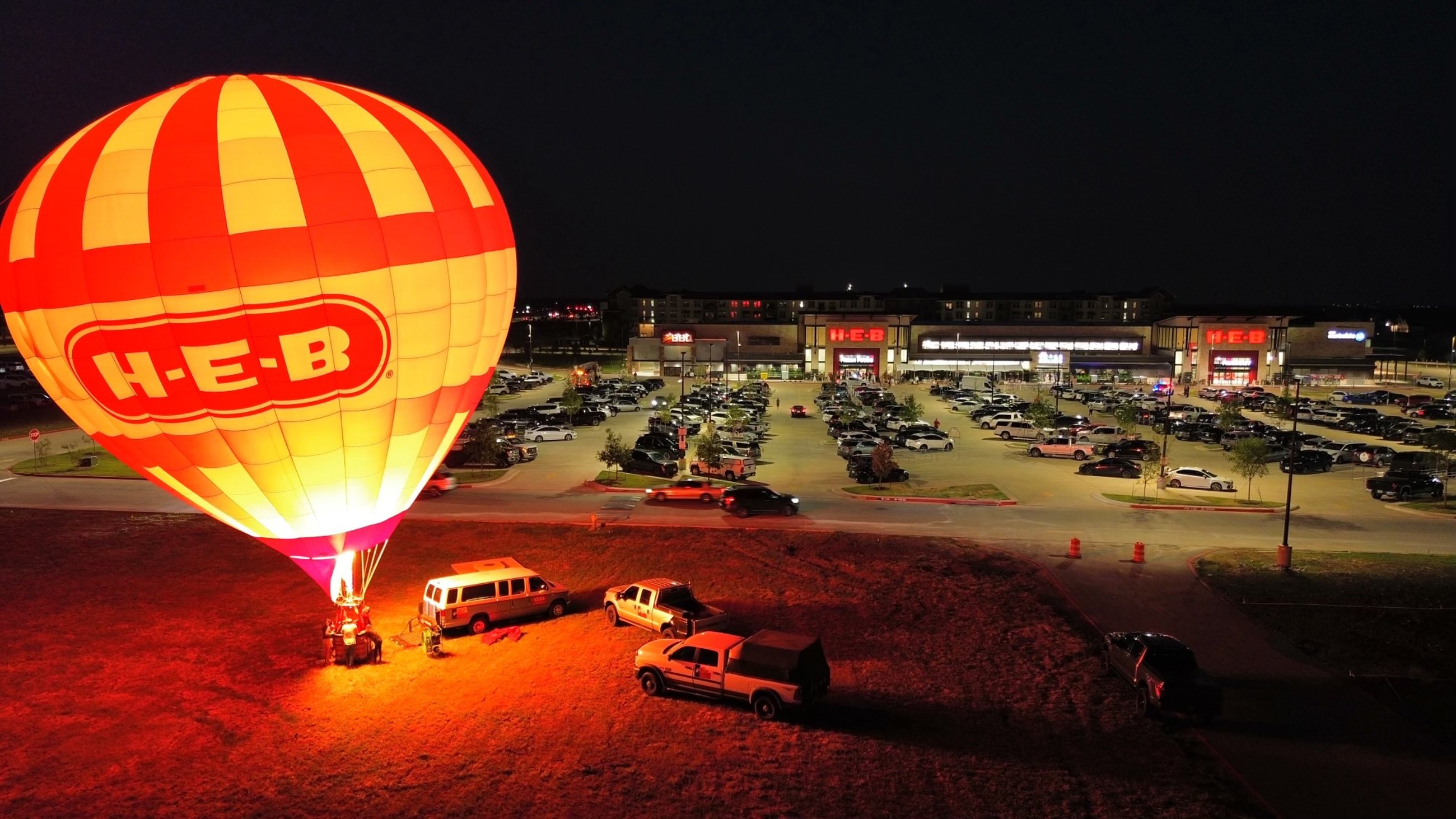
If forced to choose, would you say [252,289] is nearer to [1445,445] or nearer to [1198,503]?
[1198,503]

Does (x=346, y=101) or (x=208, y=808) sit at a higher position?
(x=346, y=101)

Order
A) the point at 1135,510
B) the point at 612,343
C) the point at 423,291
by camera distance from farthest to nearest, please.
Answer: the point at 612,343
the point at 1135,510
the point at 423,291

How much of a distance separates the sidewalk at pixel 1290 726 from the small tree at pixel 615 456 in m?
19.2

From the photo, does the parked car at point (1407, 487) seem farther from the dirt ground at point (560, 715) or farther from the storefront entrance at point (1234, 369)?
the storefront entrance at point (1234, 369)

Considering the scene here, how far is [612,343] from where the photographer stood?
15038 cm

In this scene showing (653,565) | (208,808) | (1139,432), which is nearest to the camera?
(208,808)

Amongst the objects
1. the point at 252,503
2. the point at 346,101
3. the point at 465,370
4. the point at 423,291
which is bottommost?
the point at 252,503

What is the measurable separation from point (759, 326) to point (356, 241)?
8197 cm

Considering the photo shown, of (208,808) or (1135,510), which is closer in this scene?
(208,808)

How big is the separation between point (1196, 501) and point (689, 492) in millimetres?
18841

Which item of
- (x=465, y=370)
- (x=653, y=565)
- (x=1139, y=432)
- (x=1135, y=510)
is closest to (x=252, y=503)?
(x=465, y=370)

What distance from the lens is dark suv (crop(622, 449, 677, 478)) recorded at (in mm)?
34562

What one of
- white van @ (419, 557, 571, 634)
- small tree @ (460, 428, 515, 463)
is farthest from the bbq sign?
small tree @ (460, 428, 515, 463)

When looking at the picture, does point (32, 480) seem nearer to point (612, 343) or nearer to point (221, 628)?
point (221, 628)
